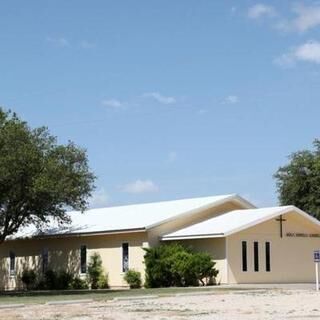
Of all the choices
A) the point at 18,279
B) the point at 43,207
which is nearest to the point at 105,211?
the point at 18,279

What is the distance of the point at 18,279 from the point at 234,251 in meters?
15.7

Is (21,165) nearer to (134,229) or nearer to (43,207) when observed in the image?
(43,207)

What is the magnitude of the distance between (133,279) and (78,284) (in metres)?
4.52

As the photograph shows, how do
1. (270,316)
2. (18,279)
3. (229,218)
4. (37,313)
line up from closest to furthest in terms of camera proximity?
(270,316)
(37,313)
(229,218)
(18,279)

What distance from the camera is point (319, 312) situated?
20.1 metres

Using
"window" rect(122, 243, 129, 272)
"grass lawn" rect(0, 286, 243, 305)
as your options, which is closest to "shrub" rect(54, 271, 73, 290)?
"window" rect(122, 243, 129, 272)

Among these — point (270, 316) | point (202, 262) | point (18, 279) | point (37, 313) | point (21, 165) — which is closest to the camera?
point (270, 316)

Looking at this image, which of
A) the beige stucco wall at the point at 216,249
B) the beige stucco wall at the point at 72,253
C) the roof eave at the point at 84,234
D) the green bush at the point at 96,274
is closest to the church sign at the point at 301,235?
the beige stucco wall at the point at 216,249

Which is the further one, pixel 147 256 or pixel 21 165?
pixel 147 256

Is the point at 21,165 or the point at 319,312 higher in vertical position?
the point at 21,165

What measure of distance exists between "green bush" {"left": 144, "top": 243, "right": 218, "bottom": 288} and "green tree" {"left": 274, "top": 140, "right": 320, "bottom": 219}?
20.9m

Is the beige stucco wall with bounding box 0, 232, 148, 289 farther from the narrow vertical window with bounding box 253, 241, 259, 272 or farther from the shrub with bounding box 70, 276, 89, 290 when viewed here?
the narrow vertical window with bounding box 253, 241, 259, 272

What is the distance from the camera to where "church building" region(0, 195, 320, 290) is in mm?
40469

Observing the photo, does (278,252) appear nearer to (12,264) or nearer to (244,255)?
(244,255)
